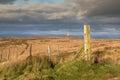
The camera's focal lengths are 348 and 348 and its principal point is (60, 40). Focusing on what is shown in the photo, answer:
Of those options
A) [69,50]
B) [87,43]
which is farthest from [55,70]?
[69,50]

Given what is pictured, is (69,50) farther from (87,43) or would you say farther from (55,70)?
(55,70)

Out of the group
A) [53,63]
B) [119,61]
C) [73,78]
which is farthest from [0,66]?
[119,61]

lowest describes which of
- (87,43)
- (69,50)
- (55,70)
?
(55,70)

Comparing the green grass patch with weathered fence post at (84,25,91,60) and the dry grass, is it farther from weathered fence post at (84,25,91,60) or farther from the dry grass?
the dry grass

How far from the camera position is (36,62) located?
20281mm

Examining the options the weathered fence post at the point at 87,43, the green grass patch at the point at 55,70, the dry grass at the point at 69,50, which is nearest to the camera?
the green grass patch at the point at 55,70

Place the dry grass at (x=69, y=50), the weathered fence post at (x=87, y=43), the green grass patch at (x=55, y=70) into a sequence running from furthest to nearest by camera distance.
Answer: the dry grass at (x=69, y=50) → the weathered fence post at (x=87, y=43) → the green grass patch at (x=55, y=70)

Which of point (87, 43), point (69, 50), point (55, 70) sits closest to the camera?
point (55, 70)

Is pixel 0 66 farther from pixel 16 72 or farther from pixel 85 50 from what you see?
pixel 85 50

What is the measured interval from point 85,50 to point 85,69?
69.6 inches

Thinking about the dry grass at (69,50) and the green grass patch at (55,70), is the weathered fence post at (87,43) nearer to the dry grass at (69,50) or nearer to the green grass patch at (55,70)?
the green grass patch at (55,70)

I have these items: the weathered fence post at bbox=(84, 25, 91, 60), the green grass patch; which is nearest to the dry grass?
the green grass patch

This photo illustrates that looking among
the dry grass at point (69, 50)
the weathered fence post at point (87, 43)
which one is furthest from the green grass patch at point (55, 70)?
the dry grass at point (69, 50)

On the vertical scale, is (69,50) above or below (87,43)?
below
